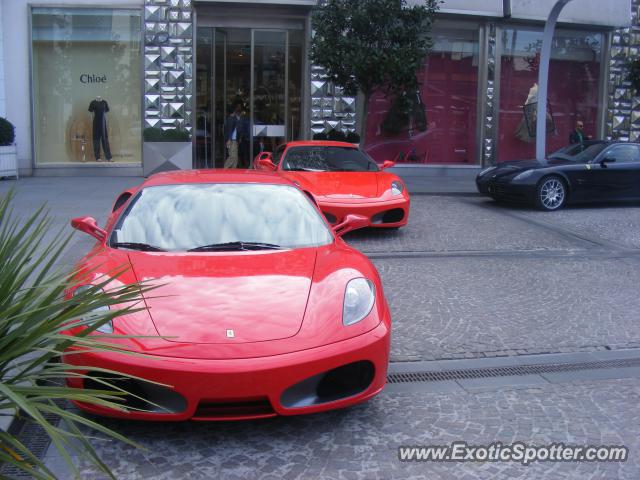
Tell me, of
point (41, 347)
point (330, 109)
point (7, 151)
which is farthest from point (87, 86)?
point (41, 347)

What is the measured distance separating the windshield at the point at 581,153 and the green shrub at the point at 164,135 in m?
8.55

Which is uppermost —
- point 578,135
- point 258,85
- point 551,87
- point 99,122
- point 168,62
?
point 168,62

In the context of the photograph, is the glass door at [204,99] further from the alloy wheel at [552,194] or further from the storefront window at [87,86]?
the alloy wheel at [552,194]

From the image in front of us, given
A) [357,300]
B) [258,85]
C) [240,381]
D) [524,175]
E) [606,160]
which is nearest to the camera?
[240,381]

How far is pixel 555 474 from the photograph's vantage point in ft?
10.7

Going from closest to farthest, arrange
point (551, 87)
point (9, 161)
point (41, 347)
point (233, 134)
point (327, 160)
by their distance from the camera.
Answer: point (41, 347) → point (327, 160) → point (9, 161) → point (233, 134) → point (551, 87)

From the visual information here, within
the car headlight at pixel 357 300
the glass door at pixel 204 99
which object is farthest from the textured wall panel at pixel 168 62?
the car headlight at pixel 357 300

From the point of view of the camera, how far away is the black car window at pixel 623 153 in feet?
42.5

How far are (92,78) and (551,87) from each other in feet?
42.1

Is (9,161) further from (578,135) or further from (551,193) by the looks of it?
(578,135)

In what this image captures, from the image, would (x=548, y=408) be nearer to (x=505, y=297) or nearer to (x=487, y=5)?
(x=505, y=297)

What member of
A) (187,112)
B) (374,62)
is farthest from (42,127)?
(374,62)

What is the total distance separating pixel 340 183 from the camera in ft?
31.9

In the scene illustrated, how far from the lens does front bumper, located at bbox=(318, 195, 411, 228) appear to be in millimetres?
9070
